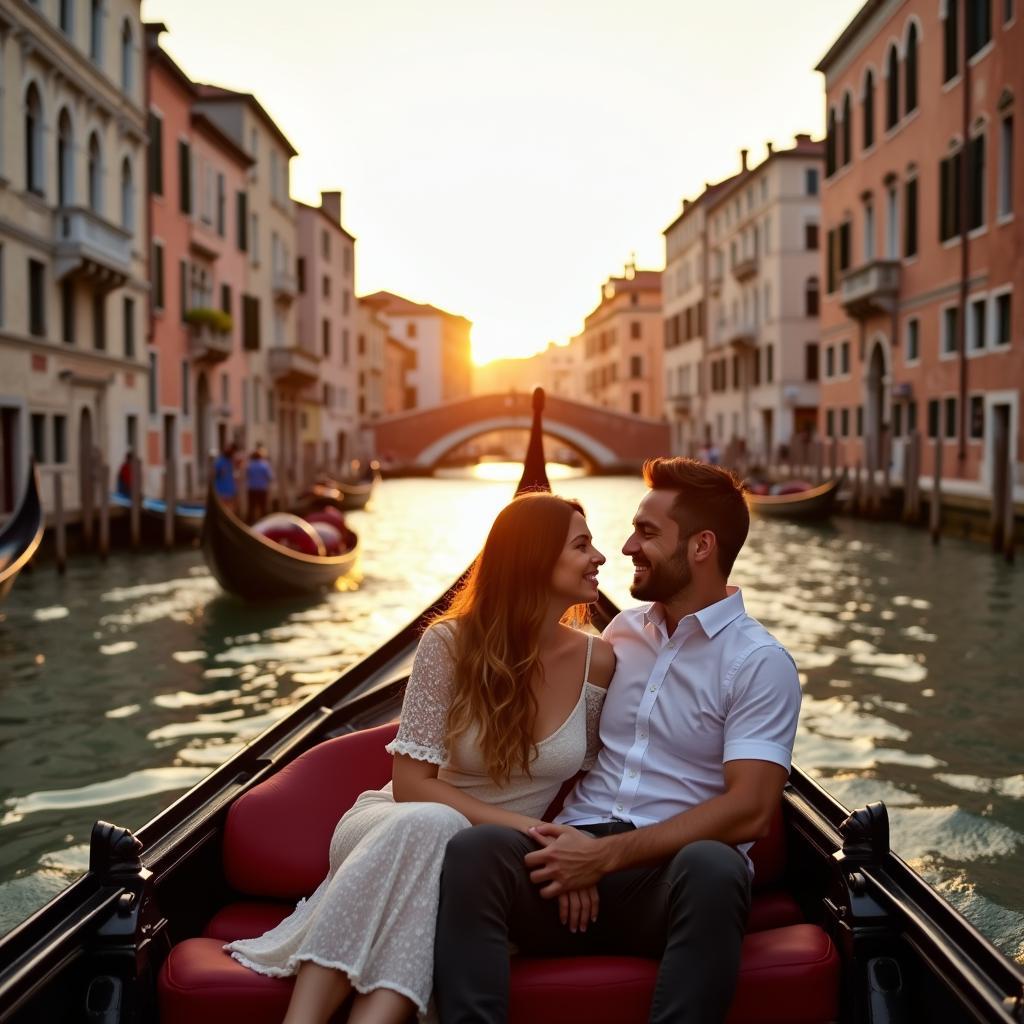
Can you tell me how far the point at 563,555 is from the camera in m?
2.15

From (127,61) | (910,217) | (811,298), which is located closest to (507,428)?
(811,298)

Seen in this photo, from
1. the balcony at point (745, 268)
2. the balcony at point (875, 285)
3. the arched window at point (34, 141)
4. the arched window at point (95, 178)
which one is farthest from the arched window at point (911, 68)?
the balcony at point (745, 268)

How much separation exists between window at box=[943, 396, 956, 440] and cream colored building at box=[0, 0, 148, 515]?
32.9ft

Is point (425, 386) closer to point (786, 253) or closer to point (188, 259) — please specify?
point (786, 253)

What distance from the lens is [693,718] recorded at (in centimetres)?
212

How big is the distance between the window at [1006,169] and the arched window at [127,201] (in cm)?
1070

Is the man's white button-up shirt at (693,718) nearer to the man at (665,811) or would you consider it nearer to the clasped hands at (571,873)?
the man at (665,811)

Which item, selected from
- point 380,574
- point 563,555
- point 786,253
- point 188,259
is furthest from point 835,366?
point 563,555

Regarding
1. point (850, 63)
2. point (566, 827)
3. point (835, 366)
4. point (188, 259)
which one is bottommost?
point (566, 827)

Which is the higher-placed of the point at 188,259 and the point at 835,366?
the point at 188,259

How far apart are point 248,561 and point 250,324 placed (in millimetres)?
16313

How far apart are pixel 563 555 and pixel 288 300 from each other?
89.4 ft

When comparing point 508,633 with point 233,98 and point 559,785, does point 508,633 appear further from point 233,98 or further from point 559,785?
point 233,98

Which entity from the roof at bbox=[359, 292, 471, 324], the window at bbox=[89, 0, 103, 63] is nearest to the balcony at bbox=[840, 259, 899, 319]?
the window at bbox=[89, 0, 103, 63]
